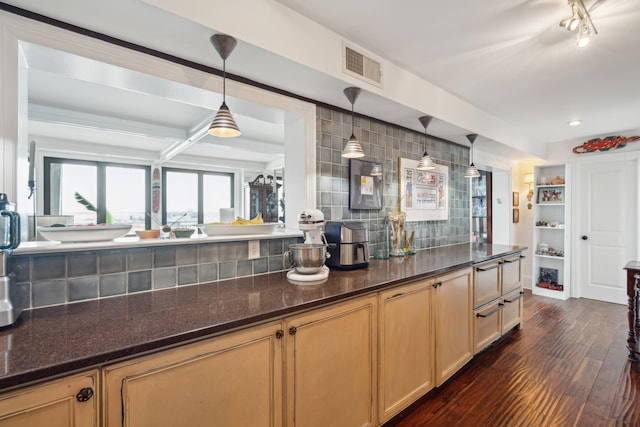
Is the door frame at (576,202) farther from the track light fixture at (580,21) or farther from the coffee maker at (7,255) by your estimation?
the coffee maker at (7,255)

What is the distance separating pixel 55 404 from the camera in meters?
0.84

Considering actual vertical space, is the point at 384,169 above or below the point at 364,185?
above

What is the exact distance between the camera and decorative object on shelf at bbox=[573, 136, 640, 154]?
4199 mm

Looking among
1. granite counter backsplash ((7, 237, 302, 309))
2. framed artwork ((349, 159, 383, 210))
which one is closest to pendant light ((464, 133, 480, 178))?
framed artwork ((349, 159, 383, 210))

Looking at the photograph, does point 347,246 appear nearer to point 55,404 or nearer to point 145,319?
point 145,319

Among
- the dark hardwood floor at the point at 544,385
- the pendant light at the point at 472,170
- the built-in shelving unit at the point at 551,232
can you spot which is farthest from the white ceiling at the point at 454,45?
the dark hardwood floor at the point at 544,385

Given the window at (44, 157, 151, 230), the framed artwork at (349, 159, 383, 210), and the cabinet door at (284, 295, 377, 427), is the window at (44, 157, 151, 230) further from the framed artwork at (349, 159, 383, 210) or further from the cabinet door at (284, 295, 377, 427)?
the cabinet door at (284, 295, 377, 427)

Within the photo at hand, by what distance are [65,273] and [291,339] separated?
104 cm

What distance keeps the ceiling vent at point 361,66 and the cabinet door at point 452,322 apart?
4.73 ft

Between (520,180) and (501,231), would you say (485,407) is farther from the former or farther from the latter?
(520,180)

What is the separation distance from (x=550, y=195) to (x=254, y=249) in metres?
5.11

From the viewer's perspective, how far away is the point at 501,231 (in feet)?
17.2

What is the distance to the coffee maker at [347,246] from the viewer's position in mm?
2061

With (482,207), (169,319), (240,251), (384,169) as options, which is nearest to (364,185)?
(384,169)
